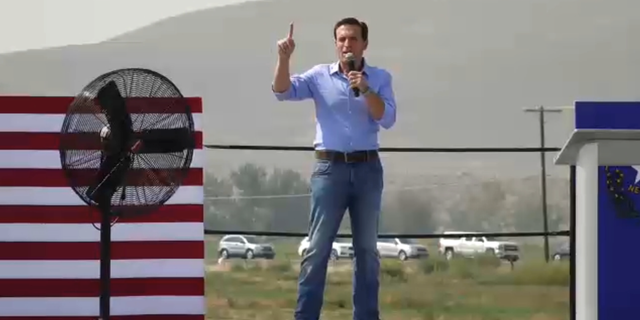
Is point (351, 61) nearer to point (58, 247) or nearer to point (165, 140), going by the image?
point (165, 140)

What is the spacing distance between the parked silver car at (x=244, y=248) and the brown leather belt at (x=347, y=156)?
134 inches

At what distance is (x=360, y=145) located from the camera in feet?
16.0

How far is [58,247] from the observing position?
5332mm

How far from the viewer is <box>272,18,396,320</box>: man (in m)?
4.86

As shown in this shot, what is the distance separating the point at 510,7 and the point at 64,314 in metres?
6.18

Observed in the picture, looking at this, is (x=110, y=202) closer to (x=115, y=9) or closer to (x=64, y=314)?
(x=64, y=314)

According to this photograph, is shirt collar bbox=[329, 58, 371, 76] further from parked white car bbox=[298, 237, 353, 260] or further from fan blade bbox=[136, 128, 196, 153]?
parked white car bbox=[298, 237, 353, 260]

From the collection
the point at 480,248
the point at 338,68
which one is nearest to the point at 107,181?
the point at 338,68

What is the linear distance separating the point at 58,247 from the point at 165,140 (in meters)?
0.86

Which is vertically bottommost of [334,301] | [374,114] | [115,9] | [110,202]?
[334,301]

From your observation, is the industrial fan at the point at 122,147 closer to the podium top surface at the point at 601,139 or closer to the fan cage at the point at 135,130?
the fan cage at the point at 135,130

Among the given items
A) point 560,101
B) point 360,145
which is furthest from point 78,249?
point 560,101

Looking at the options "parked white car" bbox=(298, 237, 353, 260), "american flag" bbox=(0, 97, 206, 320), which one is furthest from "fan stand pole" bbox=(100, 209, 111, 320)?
"parked white car" bbox=(298, 237, 353, 260)

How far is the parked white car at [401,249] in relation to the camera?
9.10m
